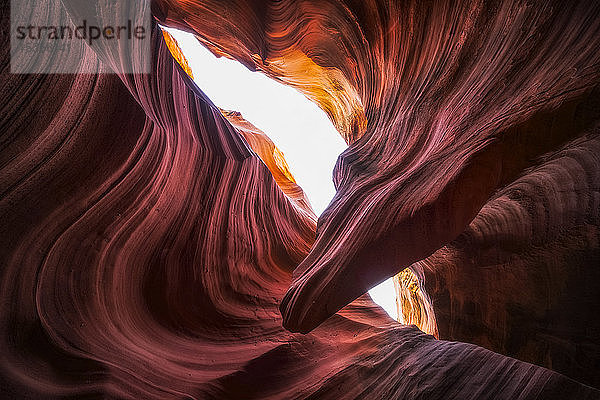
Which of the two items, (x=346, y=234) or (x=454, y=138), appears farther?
(x=346, y=234)

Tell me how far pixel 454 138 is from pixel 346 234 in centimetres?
89

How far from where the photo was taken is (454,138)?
6.95 feet

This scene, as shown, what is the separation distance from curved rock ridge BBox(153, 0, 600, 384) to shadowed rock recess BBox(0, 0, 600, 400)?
0.01m

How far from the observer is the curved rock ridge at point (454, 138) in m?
1.77

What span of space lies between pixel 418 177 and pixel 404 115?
1.12 m

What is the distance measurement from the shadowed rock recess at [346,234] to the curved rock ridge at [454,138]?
1cm

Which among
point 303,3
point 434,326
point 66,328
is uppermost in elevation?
point 303,3

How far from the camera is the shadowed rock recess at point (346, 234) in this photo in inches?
72.4

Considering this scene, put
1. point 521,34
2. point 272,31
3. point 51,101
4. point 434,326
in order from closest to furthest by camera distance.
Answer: point 521,34 → point 51,101 → point 434,326 → point 272,31

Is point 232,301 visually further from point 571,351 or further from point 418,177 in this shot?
point 571,351

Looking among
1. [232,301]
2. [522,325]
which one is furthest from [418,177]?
[232,301]

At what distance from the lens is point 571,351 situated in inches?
73.2

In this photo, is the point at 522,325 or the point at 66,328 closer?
the point at 66,328

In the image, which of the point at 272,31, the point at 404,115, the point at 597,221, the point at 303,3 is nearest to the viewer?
the point at 597,221
